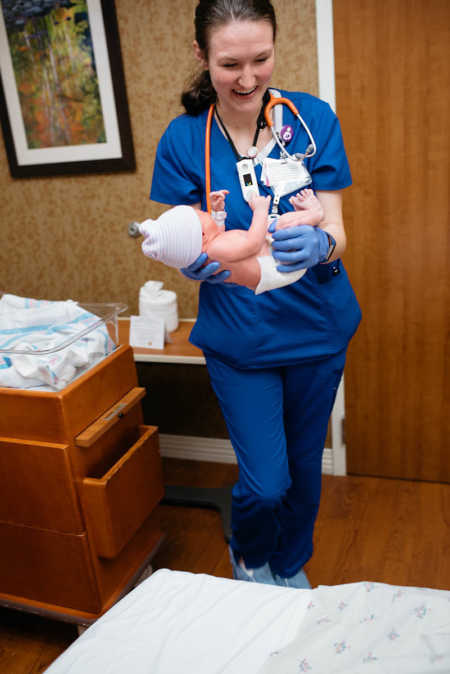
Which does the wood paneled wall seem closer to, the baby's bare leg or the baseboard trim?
the baseboard trim

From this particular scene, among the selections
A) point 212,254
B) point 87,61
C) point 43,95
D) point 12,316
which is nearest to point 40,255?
point 43,95

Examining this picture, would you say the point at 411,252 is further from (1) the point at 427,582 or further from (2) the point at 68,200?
(2) the point at 68,200

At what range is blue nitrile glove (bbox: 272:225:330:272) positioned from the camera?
46.5 inches

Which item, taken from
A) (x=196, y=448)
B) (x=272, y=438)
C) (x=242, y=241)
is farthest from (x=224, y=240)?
(x=196, y=448)

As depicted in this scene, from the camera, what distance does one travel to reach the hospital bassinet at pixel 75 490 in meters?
1.44

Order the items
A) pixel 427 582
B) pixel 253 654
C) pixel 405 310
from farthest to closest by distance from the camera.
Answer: pixel 405 310
pixel 427 582
pixel 253 654

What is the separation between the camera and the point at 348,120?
202cm

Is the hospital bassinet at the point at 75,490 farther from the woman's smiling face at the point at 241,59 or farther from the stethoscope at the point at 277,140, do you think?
the woman's smiling face at the point at 241,59

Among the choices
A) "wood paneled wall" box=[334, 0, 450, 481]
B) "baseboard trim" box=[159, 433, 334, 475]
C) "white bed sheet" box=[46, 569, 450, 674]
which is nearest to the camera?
"white bed sheet" box=[46, 569, 450, 674]

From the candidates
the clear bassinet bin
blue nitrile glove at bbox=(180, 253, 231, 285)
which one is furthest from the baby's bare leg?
the clear bassinet bin

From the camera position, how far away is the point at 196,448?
263 cm

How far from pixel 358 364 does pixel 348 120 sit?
0.89 meters

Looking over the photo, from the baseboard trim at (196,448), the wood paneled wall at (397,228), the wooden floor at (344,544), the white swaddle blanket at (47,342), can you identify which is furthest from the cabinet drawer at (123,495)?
the wood paneled wall at (397,228)

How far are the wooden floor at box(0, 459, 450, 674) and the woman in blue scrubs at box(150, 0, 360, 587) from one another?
45 cm
